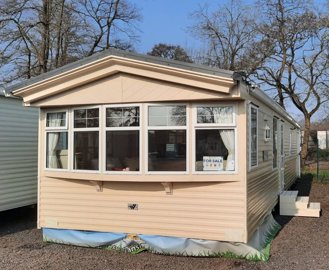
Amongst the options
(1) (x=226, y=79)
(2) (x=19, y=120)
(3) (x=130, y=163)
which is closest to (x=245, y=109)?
(1) (x=226, y=79)

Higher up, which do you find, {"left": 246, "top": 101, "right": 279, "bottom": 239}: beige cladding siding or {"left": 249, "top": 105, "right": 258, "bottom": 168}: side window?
{"left": 249, "top": 105, "right": 258, "bottom": 168}: side window

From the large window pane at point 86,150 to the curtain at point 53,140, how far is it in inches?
19.4

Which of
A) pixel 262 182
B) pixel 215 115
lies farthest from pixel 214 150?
pixel 262 182

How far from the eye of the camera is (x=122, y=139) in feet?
23.4

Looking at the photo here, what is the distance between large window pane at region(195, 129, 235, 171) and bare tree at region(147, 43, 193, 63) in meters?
26.4

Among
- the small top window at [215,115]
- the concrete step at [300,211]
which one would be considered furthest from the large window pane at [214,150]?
the concrete step at [300,211]

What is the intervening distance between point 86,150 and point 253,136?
2868 mm

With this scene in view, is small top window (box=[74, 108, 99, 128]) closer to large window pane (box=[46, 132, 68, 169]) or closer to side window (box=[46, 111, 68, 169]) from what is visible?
side window (box=[46, 111, 68, 169])

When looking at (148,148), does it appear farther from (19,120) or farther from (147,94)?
(19,120)

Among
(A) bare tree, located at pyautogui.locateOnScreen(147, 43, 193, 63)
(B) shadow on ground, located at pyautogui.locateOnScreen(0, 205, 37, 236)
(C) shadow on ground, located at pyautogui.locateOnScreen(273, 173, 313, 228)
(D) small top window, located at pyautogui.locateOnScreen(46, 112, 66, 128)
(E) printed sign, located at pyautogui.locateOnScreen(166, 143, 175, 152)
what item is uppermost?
(A) bare tree, located at pyautogui.locateOnScreen(147, 43, 193, 63)

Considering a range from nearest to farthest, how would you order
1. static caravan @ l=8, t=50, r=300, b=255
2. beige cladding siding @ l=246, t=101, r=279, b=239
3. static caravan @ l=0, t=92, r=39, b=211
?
static caravan @ l=8, t=50, r=300, b=255
beige cladding siding @ l=246, t=101, r=279, b=239
static caravan @ l=0, t=92, r=39, b=211

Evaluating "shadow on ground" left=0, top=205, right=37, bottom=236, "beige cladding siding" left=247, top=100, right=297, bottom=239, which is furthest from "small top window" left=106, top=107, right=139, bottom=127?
"shadow on ground" left=0, top=205, right=37, bottom=236

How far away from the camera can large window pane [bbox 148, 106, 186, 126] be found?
682 cm

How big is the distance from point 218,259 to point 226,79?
8.79 feet
